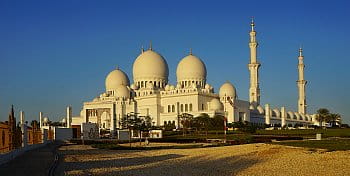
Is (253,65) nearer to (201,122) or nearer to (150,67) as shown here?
(150,67)

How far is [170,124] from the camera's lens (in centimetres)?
7881

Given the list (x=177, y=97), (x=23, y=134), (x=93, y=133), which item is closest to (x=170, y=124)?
(x=177, y=97)

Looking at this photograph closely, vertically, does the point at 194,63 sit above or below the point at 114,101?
above

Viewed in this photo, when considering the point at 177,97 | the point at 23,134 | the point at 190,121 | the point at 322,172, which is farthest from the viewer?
the point at 177,97

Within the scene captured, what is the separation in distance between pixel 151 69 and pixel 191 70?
779 cm

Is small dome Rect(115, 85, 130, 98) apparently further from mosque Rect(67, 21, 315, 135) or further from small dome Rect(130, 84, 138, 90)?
small dome Rect(130, 84, 138, 90)

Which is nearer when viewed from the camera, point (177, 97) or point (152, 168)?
point (152, 168)

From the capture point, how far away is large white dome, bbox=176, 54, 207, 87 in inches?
3479

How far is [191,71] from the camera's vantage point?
290 ft

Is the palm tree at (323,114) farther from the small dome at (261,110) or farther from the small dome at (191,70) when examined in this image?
the small dome at (191,70)

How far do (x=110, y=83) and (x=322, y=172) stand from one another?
8563 centimetres

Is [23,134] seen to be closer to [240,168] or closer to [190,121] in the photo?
[240,168]

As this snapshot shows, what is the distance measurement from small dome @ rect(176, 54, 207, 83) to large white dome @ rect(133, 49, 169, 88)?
3741 mm

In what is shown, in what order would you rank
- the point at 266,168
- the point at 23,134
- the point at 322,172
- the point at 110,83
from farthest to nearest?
1. the point at 110,83
2. the point at 23,134
3. the point at 266,168
4. the point at 322,172
